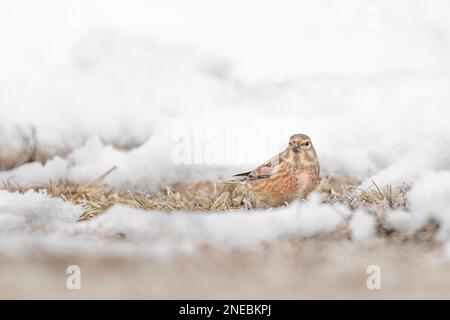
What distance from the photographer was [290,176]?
224 inches

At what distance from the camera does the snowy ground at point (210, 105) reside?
508cm

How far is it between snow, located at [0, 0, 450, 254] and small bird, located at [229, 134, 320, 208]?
38.9 inches

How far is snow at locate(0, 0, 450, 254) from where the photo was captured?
7094 mm

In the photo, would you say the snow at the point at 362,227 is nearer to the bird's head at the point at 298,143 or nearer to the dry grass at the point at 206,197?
the dry grass at the point at 206,197

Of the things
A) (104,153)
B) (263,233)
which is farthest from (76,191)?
(263,233)

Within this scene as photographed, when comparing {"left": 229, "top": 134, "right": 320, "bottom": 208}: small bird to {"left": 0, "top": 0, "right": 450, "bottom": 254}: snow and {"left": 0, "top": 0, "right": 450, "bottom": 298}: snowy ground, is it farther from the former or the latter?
{"left": 0, "top": 0, "right": 450, "bottom": 254}: snow

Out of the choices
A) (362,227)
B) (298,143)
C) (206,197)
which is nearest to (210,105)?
(206,197)

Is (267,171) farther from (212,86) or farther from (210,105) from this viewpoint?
(212,86)

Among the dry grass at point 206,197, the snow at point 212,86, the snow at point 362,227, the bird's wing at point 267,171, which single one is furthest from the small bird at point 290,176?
the snow at point 212,86

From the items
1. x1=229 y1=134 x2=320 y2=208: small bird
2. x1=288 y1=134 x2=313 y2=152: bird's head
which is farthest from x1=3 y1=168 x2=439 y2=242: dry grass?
x1=288 y1=134 x2=313 y2=152: bird's head

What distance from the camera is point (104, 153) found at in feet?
23.9

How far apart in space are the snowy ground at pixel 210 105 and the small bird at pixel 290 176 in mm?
207

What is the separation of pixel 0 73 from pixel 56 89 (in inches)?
25.8

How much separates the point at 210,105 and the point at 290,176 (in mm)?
2350
